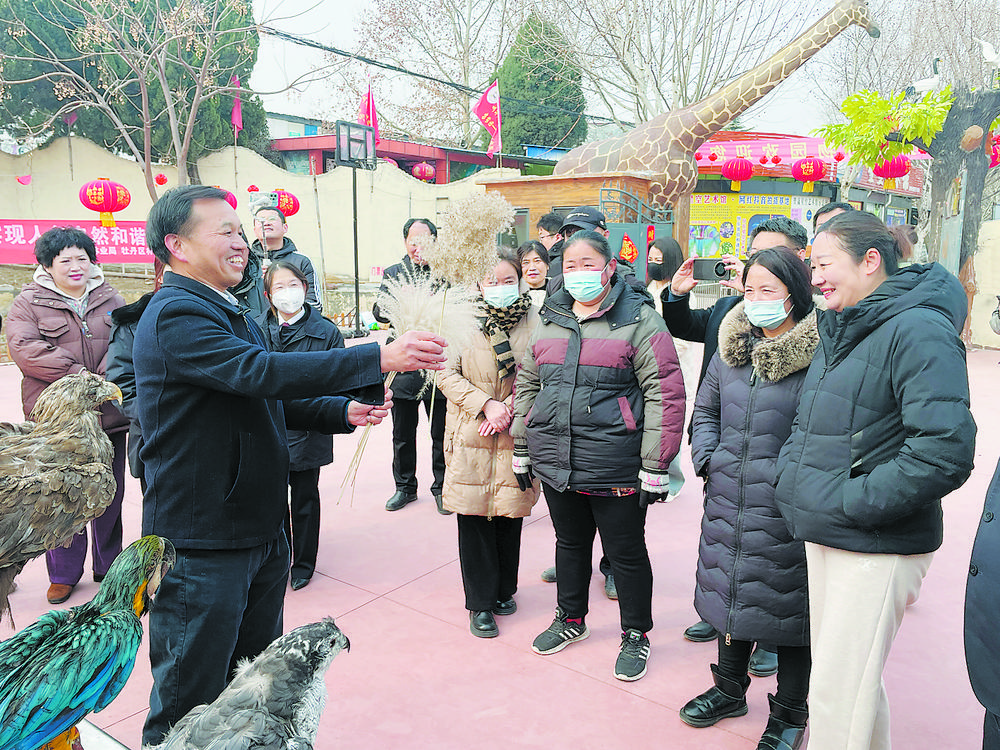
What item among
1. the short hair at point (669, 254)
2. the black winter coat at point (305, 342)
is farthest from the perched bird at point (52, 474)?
the short hair at point (669, 254)

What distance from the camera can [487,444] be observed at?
334 centimetres

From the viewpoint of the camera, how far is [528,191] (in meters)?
13.5

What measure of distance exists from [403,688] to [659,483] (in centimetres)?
132

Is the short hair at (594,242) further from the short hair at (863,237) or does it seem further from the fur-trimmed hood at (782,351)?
the short hair at (863,237)

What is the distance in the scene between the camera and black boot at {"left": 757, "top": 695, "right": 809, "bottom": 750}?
243 cm

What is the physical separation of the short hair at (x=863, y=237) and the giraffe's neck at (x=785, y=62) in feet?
38.7

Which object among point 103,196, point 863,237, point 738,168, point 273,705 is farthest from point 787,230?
point 738,168

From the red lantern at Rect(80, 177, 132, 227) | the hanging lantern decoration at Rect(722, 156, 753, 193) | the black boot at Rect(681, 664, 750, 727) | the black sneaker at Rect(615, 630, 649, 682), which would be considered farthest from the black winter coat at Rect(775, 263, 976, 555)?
the hanging lantern decoration at Rect(722, 156, 753, 193)

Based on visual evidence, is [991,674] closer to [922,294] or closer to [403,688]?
[922,294]

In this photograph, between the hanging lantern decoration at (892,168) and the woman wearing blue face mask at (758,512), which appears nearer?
the woman wearing blue face mask at (758,512)

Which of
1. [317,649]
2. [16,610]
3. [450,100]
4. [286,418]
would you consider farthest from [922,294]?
[450,100]

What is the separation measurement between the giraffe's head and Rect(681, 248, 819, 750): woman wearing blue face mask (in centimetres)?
1253

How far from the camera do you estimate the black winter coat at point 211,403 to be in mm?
1845

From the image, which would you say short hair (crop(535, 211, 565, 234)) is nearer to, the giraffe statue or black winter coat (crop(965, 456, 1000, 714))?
black winter coat (crop(965, 456, 1000, 714))
